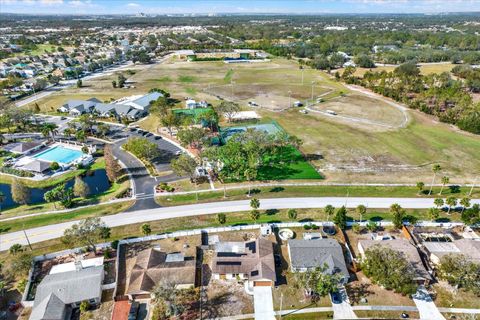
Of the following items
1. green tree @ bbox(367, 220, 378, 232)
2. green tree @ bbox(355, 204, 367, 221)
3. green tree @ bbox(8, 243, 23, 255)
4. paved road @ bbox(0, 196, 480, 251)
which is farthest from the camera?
paved road @ bbox(0, 196, 480, 251)

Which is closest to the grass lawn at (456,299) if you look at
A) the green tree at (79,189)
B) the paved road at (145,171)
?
the paved road at (145,171)

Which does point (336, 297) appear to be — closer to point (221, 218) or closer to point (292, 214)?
point (292, 214)

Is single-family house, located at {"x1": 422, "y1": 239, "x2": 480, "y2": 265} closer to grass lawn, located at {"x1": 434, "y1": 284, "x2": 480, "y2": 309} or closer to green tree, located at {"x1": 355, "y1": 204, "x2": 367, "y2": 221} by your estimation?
grass lawn, located at {"x1": 434, "y1": 284, "x2": 480, "y2": 309}

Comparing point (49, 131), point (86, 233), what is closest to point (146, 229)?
point (86, 233)

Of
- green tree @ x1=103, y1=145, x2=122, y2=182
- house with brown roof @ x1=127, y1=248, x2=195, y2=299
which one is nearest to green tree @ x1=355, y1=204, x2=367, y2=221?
house with brown roof @ x1=127, y1=248, x2=195, y2=299

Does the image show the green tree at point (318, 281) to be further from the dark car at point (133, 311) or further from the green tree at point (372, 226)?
the dark car at point (133, 311)

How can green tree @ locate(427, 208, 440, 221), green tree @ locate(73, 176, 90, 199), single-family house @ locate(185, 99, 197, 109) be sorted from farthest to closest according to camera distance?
single-family house @ locate(185, 99, 197, 109) < green tree @ locate(73, 176, 90, 199) < green tree @ locate(427, 208, 440, 221)

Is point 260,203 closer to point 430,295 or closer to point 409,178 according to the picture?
point 430,295
